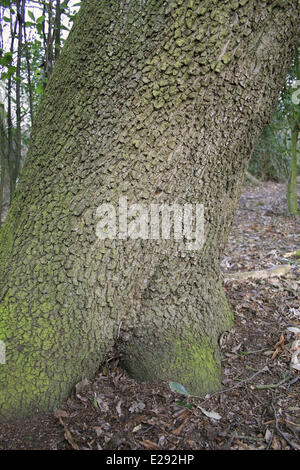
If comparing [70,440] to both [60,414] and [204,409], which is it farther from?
[204,409]

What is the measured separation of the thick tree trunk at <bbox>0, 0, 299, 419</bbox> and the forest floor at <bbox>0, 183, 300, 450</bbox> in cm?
10

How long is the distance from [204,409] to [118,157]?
1.40m

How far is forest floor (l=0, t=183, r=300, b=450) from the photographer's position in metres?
1.63

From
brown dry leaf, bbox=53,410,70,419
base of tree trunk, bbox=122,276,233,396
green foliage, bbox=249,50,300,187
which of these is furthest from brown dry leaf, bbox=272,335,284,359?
green foliage, bbox=249,50,300,187

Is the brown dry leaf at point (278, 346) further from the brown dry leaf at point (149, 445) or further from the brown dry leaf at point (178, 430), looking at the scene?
the brown dry leaf at point (149, 445)

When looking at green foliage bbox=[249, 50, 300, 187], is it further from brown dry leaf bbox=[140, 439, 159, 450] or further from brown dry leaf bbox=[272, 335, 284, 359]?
brown dry leaf bbox=[140, 439, 159, 450]

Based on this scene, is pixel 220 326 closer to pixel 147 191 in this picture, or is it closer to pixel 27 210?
pixel 147 191

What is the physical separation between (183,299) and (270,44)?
57.8 inches

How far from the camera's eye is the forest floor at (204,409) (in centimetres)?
163

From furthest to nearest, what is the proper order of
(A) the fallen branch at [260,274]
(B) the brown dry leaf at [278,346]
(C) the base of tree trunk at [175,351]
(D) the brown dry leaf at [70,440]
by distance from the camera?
(A) the fallen branch at [260,274] < (B) the brown dry leaf at [278,346] < (C) the base of tree trunk at [175,351] < (D) the brown dry leaf at [70,440]

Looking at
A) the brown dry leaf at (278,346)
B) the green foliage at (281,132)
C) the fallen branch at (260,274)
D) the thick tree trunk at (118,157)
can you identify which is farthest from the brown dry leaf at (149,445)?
the green foliage at (281,132)

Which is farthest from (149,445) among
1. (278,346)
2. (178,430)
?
(278,346)

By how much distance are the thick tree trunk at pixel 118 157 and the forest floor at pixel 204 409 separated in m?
0.10
